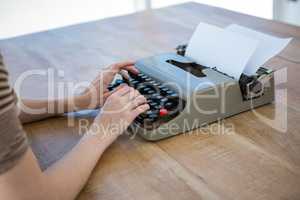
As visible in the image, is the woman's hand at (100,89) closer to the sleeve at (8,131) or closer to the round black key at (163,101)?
the round black key at (163,101)

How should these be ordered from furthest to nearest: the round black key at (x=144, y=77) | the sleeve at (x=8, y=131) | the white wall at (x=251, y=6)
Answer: the white wall at (x=251, y=6), the round black key at (x=144, y=77), the sleeve at (x=8, y=131)

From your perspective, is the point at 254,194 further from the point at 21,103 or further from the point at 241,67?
the point at 21,103

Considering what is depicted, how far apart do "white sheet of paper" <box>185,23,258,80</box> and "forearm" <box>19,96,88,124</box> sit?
32 centimetres

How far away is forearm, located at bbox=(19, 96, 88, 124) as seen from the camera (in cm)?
106

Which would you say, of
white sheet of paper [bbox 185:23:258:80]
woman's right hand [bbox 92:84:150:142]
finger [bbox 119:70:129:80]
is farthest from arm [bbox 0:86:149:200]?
white sheet of paper [bbox 185:23:258:80]

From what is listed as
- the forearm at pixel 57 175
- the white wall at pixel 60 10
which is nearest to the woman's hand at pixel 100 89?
the forearm at pixel 57 175

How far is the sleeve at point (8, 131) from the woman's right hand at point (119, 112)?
25 centimetres

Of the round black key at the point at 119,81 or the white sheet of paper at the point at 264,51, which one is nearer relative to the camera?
the white sheet of paper at the point at 264,51

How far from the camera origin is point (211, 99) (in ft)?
3.13

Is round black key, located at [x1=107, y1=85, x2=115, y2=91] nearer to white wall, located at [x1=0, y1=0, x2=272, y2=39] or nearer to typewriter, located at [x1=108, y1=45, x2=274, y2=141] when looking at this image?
typewriter, located at [x1=108, y1=45, x2=274, y2=141]

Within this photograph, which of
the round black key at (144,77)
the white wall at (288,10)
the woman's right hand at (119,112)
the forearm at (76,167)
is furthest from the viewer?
the white wall at (288,10)

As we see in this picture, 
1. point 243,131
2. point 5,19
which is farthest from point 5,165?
point 5,19

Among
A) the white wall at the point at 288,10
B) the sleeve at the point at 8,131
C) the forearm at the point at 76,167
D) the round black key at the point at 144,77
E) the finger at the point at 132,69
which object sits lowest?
the white wall at the point at 288,10

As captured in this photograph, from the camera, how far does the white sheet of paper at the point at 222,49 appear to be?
97 cm
